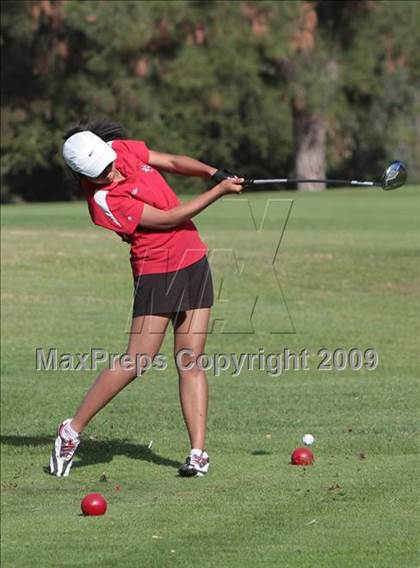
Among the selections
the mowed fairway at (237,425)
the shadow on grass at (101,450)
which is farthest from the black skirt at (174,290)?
the shadow on grass at (101,450)

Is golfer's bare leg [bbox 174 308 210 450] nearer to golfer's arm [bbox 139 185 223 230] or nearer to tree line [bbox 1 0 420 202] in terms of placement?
golfer's arm [bbox 139 185 223 230]

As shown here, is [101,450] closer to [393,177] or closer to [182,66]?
[393,177]

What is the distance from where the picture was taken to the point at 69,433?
8.70 meters

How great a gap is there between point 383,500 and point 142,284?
6.63 feet

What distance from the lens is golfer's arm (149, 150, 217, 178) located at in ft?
27.6

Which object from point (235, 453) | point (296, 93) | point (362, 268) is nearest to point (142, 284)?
point (235, 453)

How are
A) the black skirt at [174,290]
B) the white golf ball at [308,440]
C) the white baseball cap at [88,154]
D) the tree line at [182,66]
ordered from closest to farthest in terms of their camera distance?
the white baseball cap at [88,154] < the black skirt at [174,290] < the white golf ball at [308,440] < the tree line at [182,66]

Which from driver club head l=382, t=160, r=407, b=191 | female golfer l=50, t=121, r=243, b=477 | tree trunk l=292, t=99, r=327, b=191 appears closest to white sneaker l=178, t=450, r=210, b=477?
female golfer l=50, t=121, r=243, b=477

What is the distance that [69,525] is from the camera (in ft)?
23.6

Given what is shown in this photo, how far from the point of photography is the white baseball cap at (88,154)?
799 centimetres

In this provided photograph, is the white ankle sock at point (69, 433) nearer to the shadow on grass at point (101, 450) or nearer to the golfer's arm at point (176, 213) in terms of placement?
the shadow on grass at point (101, 450)

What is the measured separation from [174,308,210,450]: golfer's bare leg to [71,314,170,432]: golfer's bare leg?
0.13 metres

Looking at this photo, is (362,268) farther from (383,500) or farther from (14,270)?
(383,500)

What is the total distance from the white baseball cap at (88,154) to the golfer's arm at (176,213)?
1.16 feet
